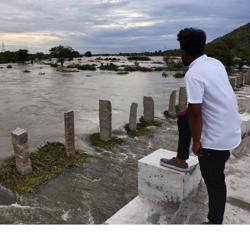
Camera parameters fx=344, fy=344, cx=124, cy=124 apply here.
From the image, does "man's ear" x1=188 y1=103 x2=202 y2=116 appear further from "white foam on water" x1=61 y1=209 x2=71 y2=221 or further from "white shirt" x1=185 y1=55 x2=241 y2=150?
"white foam on water" x1=61 y1=209 x2=71 y2=221

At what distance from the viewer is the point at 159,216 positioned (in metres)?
4.27

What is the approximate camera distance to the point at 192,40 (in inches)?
126

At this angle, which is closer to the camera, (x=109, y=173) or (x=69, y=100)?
(x=109, y=173)

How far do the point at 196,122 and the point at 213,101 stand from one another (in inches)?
9.8

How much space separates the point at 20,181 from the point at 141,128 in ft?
21.0

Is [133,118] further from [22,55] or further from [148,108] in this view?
[22,55]

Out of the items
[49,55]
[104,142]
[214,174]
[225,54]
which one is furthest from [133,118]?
[49,55]

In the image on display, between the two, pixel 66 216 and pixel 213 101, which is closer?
pixel 213 101

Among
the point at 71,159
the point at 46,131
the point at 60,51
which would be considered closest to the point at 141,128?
the point at 46,131

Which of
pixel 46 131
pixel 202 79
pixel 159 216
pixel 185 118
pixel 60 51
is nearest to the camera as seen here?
pixel 202 79

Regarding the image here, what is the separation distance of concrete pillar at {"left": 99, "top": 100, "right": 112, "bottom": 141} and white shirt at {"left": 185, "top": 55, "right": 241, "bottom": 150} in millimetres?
7604

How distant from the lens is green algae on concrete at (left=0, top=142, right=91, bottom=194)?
7.91m

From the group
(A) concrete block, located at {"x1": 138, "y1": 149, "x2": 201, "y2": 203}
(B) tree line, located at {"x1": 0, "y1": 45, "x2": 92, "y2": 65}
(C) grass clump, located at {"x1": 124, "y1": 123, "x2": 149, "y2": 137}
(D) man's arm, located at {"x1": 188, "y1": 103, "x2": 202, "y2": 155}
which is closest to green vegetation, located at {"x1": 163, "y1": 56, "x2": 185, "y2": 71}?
(B) tree line, located at {"x1": 0, "y1": 45, "x2": 92, "y2": 65}
